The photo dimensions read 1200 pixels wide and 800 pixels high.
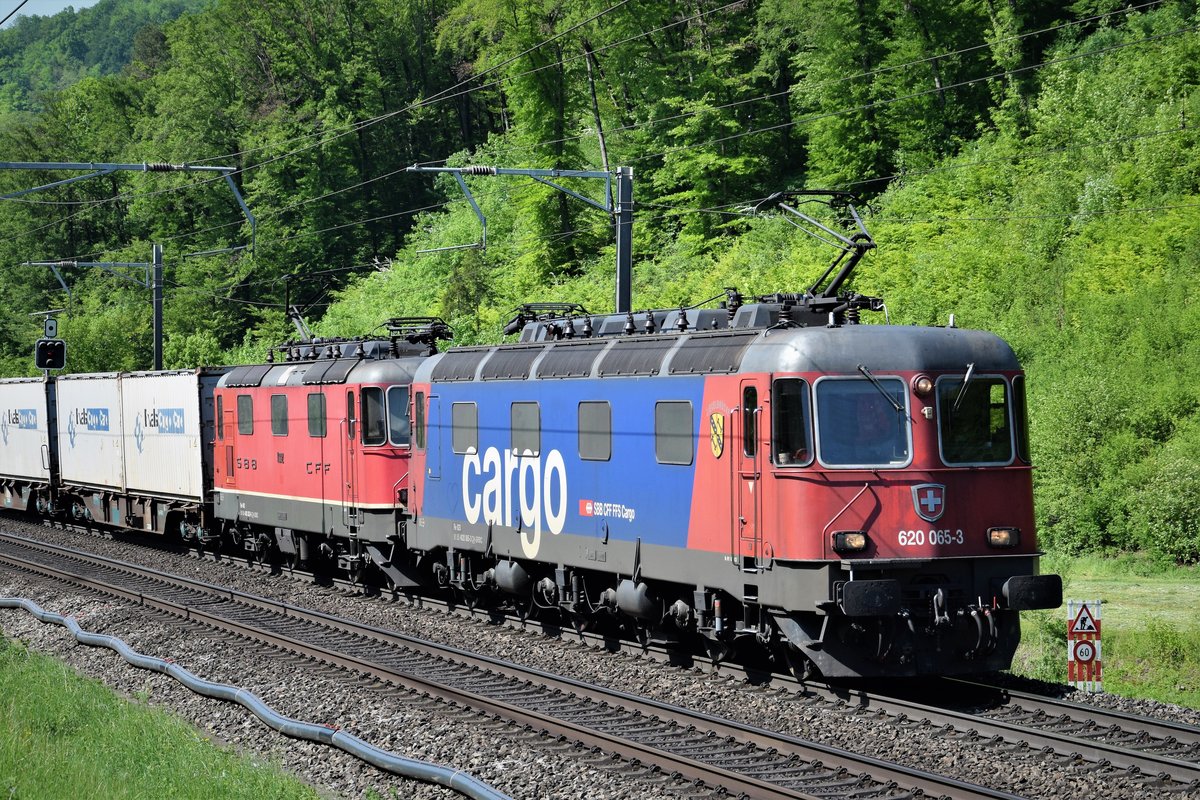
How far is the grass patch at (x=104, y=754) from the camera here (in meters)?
9.93

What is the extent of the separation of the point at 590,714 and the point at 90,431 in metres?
23.6

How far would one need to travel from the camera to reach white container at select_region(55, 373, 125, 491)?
31516 millimetres

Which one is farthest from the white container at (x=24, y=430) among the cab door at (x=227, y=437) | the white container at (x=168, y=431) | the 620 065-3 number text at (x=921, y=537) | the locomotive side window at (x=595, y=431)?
the 620 065-3 number text at (x=921, y=537)

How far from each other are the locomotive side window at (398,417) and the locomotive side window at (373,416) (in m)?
0.13

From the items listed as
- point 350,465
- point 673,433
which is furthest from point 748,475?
A: point 350,465

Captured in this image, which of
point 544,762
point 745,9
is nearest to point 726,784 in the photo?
point 544,762

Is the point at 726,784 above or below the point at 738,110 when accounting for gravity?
below

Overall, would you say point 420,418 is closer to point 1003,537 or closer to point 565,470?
point 565,470

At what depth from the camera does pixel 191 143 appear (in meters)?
75.1

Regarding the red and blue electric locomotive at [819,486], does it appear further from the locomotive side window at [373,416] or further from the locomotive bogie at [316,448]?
the locomotive side window at [373,416]

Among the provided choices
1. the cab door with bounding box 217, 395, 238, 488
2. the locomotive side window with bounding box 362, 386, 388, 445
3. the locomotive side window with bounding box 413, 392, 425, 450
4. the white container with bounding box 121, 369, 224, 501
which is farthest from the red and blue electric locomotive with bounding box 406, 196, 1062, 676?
the white container with bounding box 121, 369, 224, 501

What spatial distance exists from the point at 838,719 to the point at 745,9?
43483 mm

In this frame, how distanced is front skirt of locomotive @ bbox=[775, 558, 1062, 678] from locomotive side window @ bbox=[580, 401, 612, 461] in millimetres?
3611

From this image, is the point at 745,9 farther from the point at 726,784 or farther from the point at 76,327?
the point at 726,784
